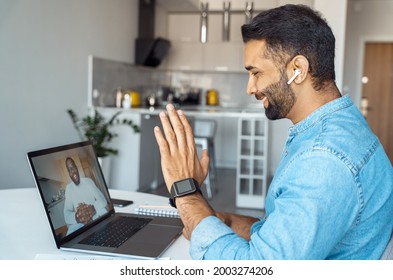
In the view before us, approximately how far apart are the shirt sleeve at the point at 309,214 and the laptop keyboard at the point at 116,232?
0.37m

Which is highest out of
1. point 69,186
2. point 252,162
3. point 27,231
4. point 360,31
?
point 360,31

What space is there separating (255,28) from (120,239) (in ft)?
1.93

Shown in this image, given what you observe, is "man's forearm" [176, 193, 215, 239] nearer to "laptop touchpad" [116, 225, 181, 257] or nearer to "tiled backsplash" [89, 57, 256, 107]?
"laptop touchpad" [116, 225, 181, 257]

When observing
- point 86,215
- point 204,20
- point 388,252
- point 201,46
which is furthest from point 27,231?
point 201,46

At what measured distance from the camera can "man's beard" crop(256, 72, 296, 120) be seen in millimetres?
911

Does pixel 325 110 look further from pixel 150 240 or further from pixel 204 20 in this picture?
pixel 204 20

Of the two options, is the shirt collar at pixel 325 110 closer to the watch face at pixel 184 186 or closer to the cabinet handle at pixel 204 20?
the watch face at pixel 184 186

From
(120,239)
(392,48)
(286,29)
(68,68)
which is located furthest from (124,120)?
Answer: (392,48)

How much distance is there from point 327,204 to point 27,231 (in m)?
0.80

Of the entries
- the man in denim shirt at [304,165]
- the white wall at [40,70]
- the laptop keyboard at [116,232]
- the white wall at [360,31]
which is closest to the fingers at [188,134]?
the man in denim shirt at [304,165]

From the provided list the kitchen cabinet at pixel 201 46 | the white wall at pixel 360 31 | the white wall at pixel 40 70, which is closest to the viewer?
the white wall at pixel 40 70

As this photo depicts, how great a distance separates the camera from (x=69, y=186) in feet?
3.69

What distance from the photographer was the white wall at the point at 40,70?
9.71 ft
